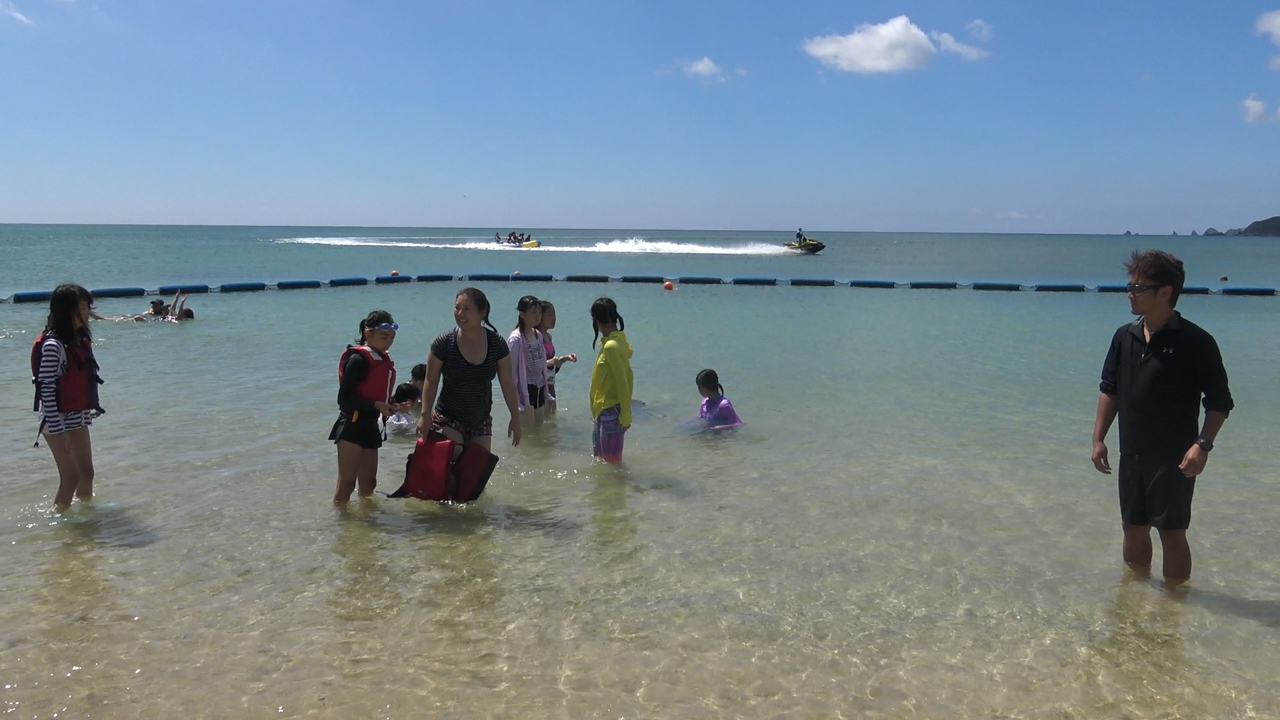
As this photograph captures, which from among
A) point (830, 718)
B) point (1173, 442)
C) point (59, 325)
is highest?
point (59, 325)

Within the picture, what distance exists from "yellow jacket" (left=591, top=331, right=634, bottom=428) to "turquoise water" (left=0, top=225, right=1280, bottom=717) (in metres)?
0.65

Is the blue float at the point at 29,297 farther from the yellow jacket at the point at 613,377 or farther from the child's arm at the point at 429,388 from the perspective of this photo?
the child's arm at the point at 429,388

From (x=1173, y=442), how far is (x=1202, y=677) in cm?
111

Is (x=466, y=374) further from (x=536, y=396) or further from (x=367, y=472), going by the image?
(x=536, y=396)

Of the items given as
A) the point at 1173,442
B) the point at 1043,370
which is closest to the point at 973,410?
the point at 1043,370

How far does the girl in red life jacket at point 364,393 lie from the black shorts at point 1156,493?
14.3 ft

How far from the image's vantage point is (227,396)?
35.1 feet

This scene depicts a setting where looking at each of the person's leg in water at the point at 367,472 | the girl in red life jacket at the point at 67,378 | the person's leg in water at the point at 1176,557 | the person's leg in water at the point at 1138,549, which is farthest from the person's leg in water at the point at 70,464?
the person's leg in water at the point at 1176,557

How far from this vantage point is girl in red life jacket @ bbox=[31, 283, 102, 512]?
18.6 feet

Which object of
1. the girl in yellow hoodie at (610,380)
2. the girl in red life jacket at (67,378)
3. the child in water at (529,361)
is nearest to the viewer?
the girl in red life jacket at (67,378)

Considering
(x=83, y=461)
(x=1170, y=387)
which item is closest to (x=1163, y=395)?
(x=1170, y=387)

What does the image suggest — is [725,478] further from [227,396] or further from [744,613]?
[227,396]

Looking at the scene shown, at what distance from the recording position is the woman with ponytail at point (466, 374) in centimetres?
575

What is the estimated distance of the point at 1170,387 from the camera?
4.44 metres
